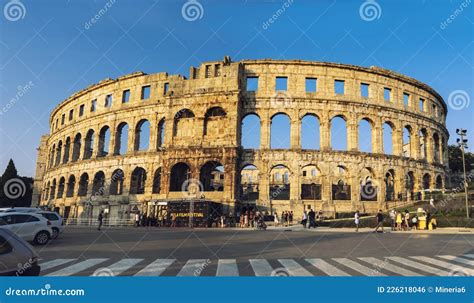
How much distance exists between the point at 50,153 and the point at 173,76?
2920 cm

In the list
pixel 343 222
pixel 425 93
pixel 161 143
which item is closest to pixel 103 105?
pixel 161 143

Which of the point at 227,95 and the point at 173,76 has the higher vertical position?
the point at 173,76

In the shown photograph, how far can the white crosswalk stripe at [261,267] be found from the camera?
7.35 meters

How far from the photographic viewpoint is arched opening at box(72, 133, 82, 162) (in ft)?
153

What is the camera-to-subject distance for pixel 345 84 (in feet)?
124

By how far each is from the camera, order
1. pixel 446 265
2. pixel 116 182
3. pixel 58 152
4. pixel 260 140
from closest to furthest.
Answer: pixel 446 265 → pixel 260 140 → pixel 116 182 → pixel 58 152

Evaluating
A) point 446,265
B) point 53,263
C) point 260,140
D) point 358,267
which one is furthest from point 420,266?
point 260,140

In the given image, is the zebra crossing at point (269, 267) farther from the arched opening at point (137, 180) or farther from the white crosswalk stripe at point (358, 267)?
the arched opening at point (137, 180)

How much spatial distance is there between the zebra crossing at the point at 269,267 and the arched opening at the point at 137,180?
1204 inches

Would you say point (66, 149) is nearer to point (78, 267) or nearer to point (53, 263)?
point (53, 263)

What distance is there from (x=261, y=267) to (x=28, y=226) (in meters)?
11.6

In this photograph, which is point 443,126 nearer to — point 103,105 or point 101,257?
point 103,105

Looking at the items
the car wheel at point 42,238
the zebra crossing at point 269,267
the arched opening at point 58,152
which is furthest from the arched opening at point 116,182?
the zebra crossing at point 269,267

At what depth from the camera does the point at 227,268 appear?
7.98 metres
